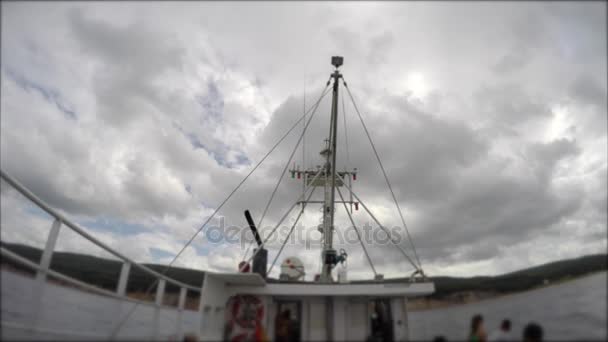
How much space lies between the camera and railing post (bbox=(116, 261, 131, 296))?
6.65 meters

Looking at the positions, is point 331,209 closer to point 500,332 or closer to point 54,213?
point 500,332

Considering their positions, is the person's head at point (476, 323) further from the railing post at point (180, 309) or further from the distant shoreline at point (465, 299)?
the railing post at point (180, 309)

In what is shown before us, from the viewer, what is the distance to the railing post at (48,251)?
482cm

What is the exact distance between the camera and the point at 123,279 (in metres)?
6.78

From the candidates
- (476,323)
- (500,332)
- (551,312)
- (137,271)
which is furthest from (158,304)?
(551,312)

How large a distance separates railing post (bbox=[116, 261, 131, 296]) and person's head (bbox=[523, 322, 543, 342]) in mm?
7733

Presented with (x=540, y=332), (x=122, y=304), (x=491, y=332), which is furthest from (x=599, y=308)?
(x=122, y=304)

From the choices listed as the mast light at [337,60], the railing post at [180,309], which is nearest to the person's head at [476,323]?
the railing post at [180,309]

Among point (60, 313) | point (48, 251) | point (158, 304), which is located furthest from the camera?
point (158, 304)

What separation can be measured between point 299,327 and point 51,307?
6271mm

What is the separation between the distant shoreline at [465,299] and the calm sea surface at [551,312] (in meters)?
0.22

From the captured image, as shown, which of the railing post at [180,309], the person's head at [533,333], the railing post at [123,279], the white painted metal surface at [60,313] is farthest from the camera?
the railing post at [180,309]

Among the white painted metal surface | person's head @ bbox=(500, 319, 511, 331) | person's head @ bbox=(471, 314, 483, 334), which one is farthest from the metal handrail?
person's head @ bbox=(500, 319, 511, 331)

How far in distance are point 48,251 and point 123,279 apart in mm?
2009
